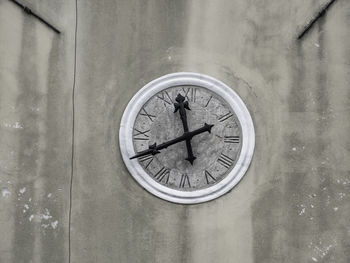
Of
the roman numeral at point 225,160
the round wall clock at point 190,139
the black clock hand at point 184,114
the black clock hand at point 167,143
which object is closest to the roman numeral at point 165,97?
the round wall clock at point 190,139

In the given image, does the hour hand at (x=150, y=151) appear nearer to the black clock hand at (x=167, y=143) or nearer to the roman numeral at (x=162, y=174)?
the black clock hand at (x=167, y=143)

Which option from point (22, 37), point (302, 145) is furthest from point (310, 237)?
point (22, 37)

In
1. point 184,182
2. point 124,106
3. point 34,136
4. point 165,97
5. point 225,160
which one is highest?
point 165,97

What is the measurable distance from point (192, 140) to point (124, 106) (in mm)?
879

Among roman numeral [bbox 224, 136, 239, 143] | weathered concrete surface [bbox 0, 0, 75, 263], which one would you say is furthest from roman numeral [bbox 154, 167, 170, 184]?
weathered concrete surface [bbox 0, 0, 75, 263]

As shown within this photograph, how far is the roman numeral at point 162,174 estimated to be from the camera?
938 centimetres

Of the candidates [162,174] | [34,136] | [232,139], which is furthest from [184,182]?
[34,136]

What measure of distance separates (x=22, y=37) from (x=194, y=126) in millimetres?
2238

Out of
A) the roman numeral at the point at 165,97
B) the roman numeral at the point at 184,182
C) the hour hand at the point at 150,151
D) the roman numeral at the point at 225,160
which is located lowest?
the roman numeral at the point at 184,182

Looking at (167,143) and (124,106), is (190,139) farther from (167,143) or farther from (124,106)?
(124,106)

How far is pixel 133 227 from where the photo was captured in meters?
9.34

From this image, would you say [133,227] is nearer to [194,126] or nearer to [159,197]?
[159,197]

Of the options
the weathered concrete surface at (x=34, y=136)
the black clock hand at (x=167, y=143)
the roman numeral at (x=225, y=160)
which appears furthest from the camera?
the roman numeral at (x=225, y=160)

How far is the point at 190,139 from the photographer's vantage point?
9.28 m
